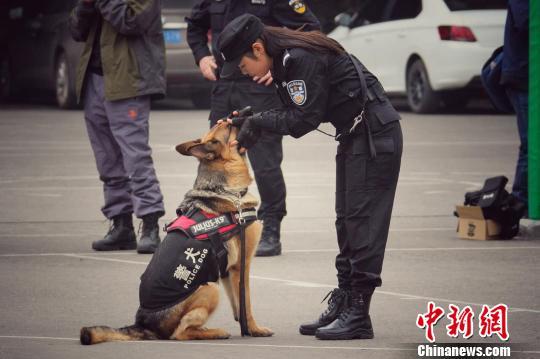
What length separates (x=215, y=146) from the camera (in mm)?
6480

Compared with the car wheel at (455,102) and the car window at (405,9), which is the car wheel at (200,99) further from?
the car wheel at (455,102)

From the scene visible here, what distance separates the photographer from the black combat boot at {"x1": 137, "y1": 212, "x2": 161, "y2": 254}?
8805 millimetres

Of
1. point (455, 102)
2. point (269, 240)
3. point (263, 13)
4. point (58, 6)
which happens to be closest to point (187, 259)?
point (269, 240)

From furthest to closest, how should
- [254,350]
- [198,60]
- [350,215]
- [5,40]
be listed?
[5,40] → [198,60] → [350,215] → [254,350]

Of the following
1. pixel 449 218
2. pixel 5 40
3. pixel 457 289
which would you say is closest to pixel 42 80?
pixel 5 40

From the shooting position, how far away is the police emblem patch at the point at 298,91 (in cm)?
609

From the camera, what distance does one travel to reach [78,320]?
6719 mm

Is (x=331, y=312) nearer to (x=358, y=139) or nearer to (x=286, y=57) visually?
(x=358, y=139)

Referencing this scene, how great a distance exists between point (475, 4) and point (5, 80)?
29.6 feet

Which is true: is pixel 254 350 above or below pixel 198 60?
below

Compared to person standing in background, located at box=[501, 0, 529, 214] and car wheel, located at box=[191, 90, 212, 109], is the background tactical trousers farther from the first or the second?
car wheel, located at box=[191, 90, 212, 109]

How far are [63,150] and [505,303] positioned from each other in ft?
29.5

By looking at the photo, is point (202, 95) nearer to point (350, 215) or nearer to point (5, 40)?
point (5, 40)

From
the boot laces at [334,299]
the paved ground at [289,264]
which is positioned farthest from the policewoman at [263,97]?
the boot laces at [334,299]
